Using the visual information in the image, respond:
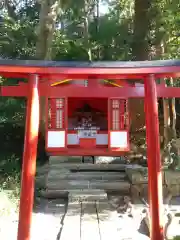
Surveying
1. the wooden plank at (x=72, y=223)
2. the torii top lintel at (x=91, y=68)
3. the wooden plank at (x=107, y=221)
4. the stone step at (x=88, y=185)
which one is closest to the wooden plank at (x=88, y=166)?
the stone step at (x=88, y=185)

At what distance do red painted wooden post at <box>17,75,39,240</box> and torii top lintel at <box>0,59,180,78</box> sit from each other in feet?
0.57

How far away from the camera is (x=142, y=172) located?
10.4 metres

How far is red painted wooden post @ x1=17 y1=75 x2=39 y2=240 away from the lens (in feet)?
14.7

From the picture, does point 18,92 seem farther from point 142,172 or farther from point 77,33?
point 77,33

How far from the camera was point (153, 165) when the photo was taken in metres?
4.68

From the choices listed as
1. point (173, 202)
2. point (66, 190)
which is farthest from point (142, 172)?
point (66, 190)

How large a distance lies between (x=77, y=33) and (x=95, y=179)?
8.89 metres

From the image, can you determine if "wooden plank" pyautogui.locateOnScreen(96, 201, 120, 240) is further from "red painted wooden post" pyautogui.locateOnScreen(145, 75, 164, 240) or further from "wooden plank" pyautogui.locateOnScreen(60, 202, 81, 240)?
"red painted wooden post" pyautogui.locateOnScreen(145, 75, 164, 240)

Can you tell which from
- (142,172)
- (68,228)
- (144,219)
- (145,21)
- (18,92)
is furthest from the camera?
(145,21)

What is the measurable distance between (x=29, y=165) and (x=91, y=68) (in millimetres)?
1547

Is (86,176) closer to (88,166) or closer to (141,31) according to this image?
(88,166)

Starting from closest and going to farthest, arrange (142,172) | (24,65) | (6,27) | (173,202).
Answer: (24,65) → (173,202) → (142,172) → (6,27)

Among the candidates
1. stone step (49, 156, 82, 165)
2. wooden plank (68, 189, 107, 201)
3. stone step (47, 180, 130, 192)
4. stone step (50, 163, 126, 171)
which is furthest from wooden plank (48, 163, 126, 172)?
wooden plank (68, 189, 107, 201)

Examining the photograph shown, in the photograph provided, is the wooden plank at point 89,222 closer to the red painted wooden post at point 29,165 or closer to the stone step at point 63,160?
the red painted wooden post at point 29,165
